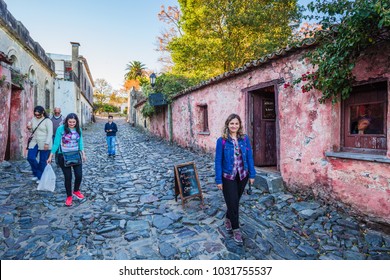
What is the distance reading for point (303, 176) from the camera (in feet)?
15.5

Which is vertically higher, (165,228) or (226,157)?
(226,157)

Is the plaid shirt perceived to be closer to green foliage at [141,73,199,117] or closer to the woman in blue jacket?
the woman in blue jacket

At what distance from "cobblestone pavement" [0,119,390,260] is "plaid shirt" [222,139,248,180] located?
0.90 meters

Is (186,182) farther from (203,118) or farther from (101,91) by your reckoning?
(101,91)

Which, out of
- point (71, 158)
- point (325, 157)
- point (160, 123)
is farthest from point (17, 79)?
point (325, 157)

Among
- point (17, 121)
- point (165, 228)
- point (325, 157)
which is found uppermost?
point (17, 121)

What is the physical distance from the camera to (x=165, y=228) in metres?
3.54

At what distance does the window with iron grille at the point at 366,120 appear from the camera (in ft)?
12.2

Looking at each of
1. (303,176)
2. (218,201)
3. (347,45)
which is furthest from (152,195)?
(347,45)

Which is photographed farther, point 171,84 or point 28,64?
point 171,84

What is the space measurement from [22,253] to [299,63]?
5438mm

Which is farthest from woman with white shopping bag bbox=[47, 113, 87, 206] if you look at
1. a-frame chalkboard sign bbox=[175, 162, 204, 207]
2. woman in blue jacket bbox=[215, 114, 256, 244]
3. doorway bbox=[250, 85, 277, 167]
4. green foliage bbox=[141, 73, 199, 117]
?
green foliage bbox=[141, 73, 199, 117]

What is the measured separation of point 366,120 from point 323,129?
658 millimetres

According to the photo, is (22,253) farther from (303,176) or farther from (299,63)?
(299,63)
